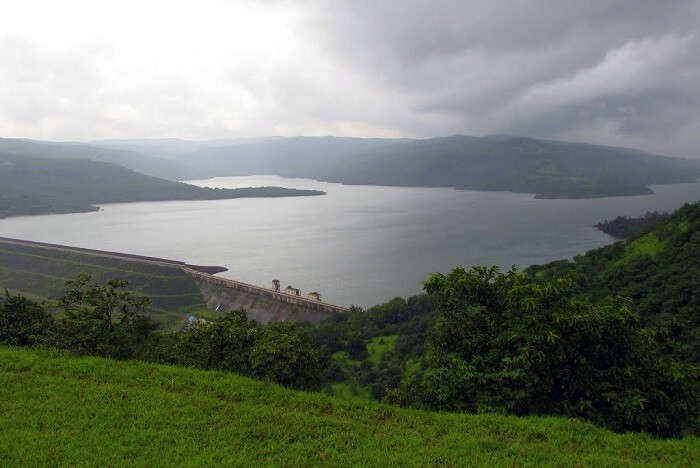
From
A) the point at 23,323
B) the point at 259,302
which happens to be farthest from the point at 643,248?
the point at 23,323

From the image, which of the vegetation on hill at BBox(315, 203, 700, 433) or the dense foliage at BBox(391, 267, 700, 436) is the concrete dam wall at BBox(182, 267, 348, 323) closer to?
the vegetation on hill at BBox(315, 203, 700, 433)

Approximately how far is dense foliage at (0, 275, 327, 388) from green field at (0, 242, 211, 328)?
48749 mm

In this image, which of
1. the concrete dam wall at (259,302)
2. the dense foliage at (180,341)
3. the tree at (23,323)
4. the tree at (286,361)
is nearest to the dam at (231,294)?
the concrete dam wall at (259,302)

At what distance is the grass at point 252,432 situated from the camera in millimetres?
7668

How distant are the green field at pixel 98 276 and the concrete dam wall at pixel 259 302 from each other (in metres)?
2.01

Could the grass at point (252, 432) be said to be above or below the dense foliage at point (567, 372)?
below

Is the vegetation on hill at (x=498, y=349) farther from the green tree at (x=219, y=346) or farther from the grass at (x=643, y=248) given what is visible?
the grass at (x=643, y=248)

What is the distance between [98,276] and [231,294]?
85.7 ft

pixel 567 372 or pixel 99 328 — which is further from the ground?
pixel 567 372

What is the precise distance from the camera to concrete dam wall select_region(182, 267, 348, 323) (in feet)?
193

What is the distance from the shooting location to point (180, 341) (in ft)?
46.8

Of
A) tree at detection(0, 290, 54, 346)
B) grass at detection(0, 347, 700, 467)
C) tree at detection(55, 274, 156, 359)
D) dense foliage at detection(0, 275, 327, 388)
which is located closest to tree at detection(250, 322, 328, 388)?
dense foliage at detection(0, 275, 327, 388)

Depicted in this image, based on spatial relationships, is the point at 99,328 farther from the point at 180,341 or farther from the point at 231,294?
the point at 231,294

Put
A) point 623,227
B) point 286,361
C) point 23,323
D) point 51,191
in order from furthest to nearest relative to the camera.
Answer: point 51,191, point 623,227, point 23,323, point 286,361
